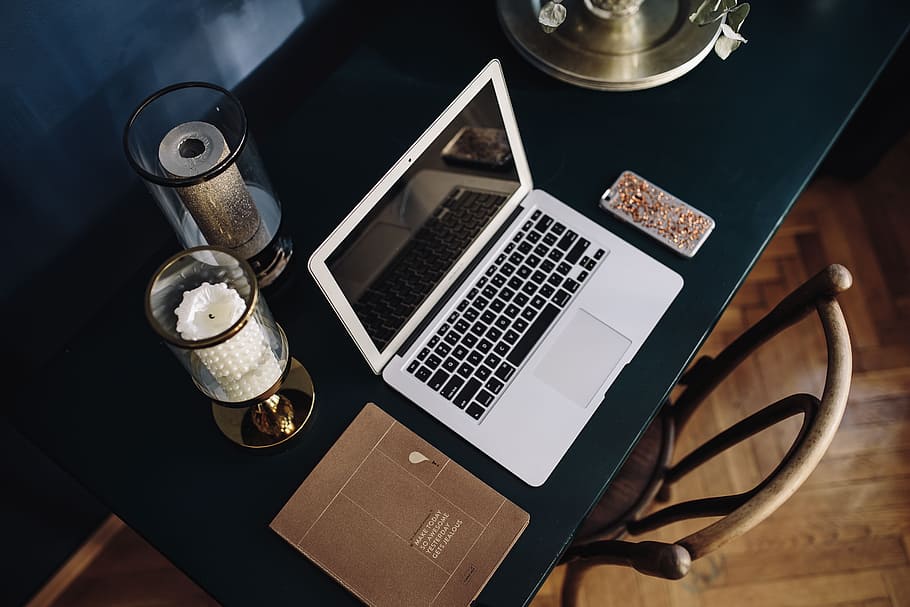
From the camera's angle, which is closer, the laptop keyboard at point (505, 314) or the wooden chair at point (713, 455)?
the wooden chair at point (713, 455)

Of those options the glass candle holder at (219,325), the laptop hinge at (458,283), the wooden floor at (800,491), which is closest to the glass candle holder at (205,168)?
the glass candle holder at (219,325)

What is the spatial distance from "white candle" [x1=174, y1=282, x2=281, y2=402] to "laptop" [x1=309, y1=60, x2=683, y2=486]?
3.8 inches

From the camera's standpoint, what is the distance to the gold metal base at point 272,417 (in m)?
0.93

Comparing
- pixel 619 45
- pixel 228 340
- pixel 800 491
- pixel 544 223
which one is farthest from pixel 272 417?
pixel 800 491

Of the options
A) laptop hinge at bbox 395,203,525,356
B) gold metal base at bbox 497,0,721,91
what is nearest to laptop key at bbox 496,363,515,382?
laptop hinge at bbox 395,203,525,356

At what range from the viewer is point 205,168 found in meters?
0.86

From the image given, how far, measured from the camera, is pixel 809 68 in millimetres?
1108

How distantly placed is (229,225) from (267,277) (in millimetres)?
101

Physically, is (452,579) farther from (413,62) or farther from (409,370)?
(413,62)

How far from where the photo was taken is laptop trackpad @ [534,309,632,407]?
0.93 meters

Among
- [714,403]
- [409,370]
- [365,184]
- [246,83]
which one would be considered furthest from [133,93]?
[714,403]

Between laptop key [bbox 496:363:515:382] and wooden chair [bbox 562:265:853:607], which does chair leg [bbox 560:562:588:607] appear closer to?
wooden chair [bbox 562:265:853:607]

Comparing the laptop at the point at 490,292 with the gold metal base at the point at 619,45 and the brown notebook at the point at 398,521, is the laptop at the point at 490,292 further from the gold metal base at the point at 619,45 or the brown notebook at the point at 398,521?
the gold metal base at the point at 619,45

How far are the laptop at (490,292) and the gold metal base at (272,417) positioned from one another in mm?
98
